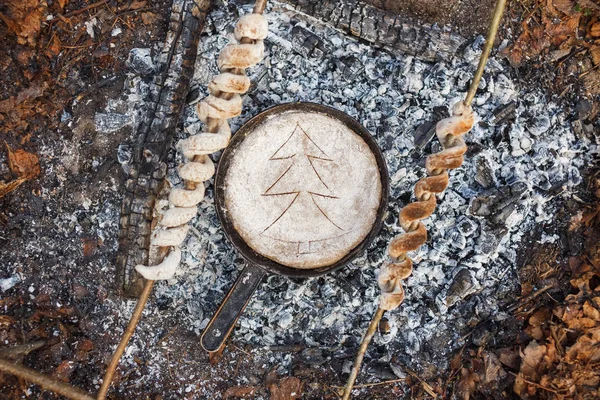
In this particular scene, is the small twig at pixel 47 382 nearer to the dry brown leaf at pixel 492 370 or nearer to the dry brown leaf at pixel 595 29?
the dry brown leaf at pixel 492 370

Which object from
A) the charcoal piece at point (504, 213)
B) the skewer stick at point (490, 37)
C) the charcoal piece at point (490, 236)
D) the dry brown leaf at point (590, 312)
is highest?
the skewer stick at point (490, 37)

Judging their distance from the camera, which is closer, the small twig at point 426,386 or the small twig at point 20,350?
the small twig at point 20,350

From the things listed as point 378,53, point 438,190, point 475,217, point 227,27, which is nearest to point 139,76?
point 227,27

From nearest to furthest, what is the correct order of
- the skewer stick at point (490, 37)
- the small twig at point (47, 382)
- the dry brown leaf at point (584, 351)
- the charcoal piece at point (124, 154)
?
the skewer stick at point (490, 37) < the small twig at point (47, 382) < the dry brown leaf at point (584, 351) < the charcoal piece at point (124, 154)

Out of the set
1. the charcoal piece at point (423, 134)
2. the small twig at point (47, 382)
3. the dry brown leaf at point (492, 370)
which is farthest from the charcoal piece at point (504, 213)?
the small twig at point (47, 382)

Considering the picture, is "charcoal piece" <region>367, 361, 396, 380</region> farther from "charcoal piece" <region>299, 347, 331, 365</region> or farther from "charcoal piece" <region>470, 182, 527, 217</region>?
"charcoal piece" <region>470, 182, 527, 217</region>
